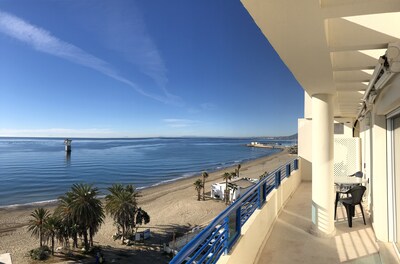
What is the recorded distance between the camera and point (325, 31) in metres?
1.65

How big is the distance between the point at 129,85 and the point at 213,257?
2990 inches

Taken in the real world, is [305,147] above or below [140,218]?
above

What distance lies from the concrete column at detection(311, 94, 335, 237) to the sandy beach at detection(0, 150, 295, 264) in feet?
36.2

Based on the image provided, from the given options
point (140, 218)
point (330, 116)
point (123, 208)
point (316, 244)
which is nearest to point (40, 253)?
point (123, 208)

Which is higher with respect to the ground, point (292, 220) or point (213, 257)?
point (213, 257)

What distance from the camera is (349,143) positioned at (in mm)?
7941

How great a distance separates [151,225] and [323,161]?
53.3ft

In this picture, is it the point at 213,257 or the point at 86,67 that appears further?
the point at 86,67

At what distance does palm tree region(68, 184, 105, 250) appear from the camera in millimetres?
14969

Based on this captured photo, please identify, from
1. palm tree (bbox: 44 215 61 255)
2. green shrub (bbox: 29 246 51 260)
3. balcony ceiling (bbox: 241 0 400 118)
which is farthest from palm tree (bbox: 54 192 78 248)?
balcony ceiling (bbox: 241 0 400 118)

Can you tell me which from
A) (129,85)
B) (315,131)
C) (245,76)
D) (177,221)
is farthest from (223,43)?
(315,131)

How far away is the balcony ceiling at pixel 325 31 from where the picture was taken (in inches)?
51.9

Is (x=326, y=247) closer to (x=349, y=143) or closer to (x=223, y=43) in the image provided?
(x=349, y=143)

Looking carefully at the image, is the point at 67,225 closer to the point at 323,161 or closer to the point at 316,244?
the point at 316,244
